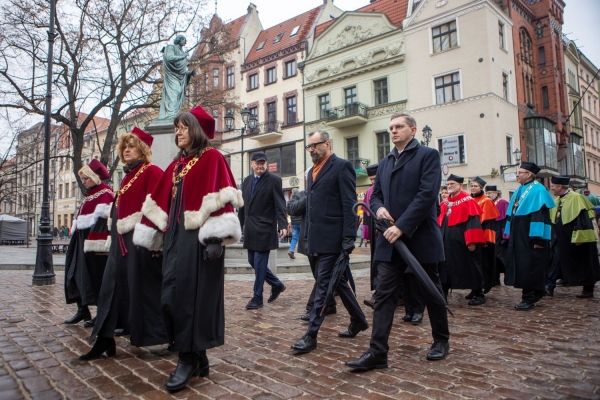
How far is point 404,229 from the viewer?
11.8 feet

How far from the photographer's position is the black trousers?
3522 mm

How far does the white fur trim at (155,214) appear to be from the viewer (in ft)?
11.7

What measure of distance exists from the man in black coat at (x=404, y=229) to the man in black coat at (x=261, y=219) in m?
2.59

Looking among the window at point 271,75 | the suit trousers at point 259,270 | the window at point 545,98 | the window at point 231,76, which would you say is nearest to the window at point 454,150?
the window at point 545,98

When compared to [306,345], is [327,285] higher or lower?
higher

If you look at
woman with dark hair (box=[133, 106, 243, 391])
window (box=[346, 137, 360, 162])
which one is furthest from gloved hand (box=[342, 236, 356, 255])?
window (box=[346, 137, 360, 162])

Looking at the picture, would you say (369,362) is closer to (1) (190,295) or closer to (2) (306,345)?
(2) (306,345)

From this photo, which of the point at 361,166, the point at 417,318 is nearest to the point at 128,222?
the point at 417,318

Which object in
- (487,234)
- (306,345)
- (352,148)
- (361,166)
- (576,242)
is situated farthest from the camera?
(352,148)

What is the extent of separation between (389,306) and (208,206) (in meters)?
1.63

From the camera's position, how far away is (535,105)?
32219 millimetres

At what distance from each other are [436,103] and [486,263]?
22.6m

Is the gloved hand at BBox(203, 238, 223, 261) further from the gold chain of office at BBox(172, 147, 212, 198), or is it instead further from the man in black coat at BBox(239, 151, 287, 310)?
the man in black coat at BBox(239, 151, 287, 310)

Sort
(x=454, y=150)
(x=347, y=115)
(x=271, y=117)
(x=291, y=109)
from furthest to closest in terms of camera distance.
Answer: (x=271, y=117)
(x=291, y=109)
(x=347, y=115)
(x=454, y=150)
